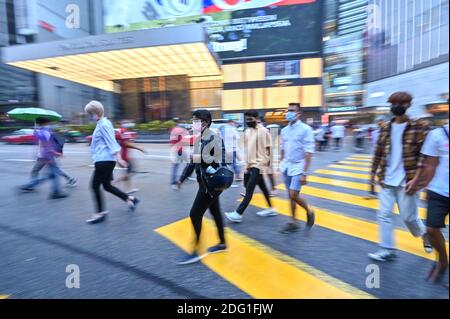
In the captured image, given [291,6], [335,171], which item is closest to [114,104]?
[291,6]

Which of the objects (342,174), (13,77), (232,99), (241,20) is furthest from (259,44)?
(342,174)

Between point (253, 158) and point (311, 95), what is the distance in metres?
→ 45.6

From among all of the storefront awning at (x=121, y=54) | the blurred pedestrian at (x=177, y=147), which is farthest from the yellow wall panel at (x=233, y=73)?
the blurred pedestrian at (x=177, y=147)

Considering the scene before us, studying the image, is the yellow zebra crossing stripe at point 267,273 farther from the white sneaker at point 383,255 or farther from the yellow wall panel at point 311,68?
the yellow wall panel at point 311,68

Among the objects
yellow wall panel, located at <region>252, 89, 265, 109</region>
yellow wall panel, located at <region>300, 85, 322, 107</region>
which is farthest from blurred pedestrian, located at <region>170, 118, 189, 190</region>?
yellow wall panel, located at <region>252, 89, 265, 109</region>

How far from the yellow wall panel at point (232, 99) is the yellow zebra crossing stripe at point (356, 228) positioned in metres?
45.5

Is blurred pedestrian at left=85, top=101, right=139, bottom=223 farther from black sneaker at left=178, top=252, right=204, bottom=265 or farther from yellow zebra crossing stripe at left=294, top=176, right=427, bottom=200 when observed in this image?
yellow zebra crossing stripe at left=294, top=176, right=427, bottom=200

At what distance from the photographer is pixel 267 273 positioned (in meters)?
3.22

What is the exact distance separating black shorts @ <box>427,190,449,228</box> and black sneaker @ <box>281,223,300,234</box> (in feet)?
6.24

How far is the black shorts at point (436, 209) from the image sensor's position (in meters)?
2.69

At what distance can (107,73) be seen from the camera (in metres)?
37.7

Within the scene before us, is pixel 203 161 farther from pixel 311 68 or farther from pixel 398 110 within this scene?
pixel 311 68
